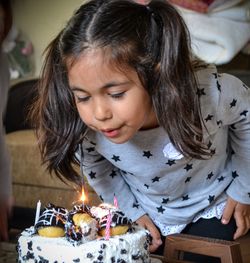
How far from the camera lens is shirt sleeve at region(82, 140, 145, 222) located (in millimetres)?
1286

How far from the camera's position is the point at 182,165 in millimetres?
1198

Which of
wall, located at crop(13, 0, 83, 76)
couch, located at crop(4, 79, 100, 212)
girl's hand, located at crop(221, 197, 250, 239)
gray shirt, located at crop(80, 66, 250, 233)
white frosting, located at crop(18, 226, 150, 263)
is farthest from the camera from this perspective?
wall, located at crop(13, 0, 83, 76)

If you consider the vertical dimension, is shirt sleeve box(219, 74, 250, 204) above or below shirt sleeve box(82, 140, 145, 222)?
above

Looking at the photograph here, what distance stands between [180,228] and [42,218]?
1.56 feet

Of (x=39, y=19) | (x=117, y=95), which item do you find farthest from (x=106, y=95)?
(x=39, y=19)

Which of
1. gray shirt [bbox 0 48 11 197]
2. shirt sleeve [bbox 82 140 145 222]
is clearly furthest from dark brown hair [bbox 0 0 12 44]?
shirt sleeve [bbox 82 140 145 222]

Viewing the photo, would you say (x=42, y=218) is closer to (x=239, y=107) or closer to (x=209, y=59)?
(x=239, y=107)

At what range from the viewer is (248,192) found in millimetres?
1263

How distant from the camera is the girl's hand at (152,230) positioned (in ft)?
4.21

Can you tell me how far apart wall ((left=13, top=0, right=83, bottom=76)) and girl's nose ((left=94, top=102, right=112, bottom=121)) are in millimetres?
1886

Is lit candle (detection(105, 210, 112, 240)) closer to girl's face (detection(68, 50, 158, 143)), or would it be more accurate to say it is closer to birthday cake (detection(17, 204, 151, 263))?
birthday cake (detection(17, 204, 151, 263))

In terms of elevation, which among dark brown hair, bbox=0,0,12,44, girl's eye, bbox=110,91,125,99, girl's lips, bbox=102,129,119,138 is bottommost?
girl's lips, bbox=102,129,119,138

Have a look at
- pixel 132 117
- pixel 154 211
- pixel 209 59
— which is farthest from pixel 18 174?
→ pixel 132 117

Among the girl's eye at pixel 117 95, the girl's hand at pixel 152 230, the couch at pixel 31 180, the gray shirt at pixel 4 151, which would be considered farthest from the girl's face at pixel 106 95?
the couch at pixel 31 180
